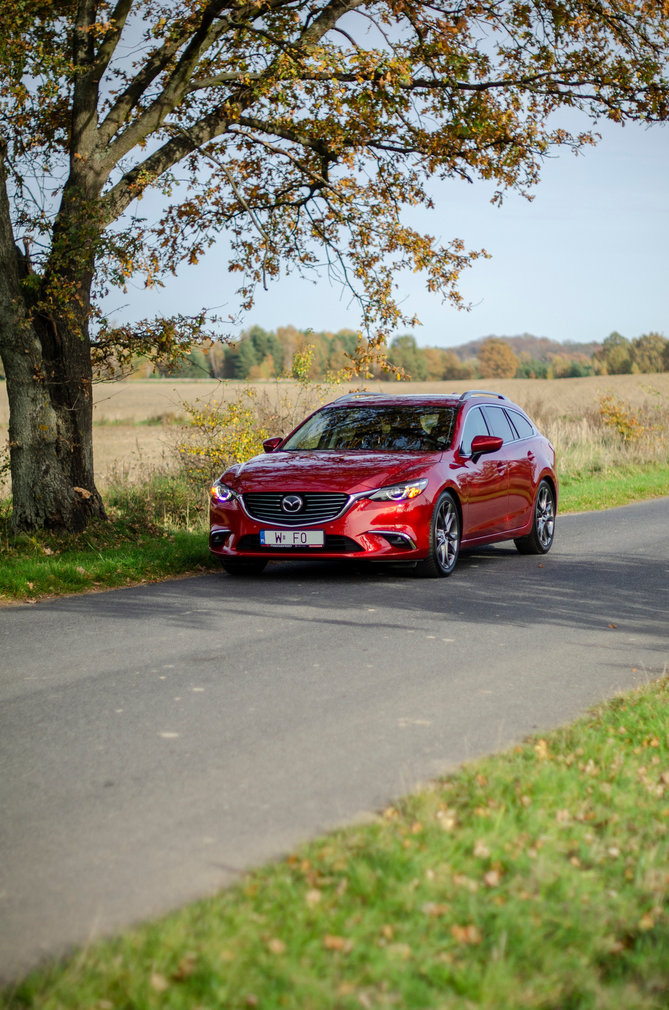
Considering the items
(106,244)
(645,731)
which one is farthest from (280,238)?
(645,731)

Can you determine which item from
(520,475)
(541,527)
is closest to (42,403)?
(520,475)

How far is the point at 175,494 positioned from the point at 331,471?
211 inches

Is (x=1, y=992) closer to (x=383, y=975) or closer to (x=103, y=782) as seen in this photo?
(x=383, y=975)

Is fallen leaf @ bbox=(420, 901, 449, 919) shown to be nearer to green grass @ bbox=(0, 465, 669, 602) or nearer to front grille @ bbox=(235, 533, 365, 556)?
front grille @ bbox=(235, 533, 365, 556)

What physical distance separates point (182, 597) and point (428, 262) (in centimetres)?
642

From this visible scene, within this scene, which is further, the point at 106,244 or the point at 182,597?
the point at 106,244

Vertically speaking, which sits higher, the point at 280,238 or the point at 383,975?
the point at 280,238

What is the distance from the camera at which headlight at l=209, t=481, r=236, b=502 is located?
1112 centimetres

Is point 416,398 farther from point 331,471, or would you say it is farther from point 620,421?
point 620,421

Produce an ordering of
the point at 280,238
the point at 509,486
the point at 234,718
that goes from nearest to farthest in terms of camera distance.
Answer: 1. the point at 234,718
2. the point at 509,486
3. the point at 280,238

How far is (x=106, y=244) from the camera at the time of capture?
38.6 ft

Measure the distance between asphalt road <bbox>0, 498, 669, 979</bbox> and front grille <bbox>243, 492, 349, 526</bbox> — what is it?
0.63 meters

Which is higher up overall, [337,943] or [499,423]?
[499,423]

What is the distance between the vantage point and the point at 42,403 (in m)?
12.8
